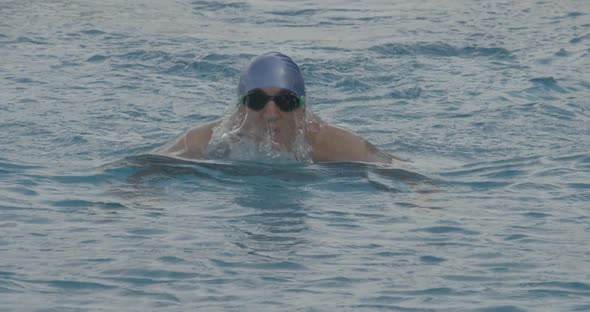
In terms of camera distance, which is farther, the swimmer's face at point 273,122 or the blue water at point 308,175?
the swimmer's face at point 273,122

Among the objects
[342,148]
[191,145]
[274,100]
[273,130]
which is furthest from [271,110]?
[191,145]

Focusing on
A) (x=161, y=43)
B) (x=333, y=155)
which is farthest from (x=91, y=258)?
(x=161, y=43)

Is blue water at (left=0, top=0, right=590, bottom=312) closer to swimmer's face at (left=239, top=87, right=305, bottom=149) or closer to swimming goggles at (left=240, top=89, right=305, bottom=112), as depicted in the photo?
swimmer's face at (left=239, top=87, right=305, bottom=149)

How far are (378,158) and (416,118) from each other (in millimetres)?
2189

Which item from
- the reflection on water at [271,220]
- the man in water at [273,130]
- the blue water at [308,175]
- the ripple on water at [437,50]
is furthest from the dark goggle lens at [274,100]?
the ripple on water at [437,50]

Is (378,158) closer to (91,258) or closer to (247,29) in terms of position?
(91,258)

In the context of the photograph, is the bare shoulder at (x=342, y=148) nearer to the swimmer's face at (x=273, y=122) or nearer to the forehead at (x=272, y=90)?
the swimmer's face at (x=273, y=122)

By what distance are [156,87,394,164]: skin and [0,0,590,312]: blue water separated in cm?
18

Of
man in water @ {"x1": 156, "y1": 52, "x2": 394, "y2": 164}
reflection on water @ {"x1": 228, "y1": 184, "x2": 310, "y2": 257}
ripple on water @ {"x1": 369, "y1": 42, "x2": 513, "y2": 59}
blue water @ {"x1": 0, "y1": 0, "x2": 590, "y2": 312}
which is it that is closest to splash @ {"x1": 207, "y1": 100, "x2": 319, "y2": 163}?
man in water @ {"x1": 156, "y1": 52, "x2": 394, "y2": 164}

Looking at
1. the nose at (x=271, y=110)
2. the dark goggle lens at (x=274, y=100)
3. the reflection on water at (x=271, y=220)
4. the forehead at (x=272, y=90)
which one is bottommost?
the reflection on water at (x=271, y=220)

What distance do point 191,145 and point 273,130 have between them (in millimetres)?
730

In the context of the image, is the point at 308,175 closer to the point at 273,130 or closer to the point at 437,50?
the point at 273,130

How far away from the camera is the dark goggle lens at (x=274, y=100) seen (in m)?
8.13

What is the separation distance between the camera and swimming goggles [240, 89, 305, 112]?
8.13 m
